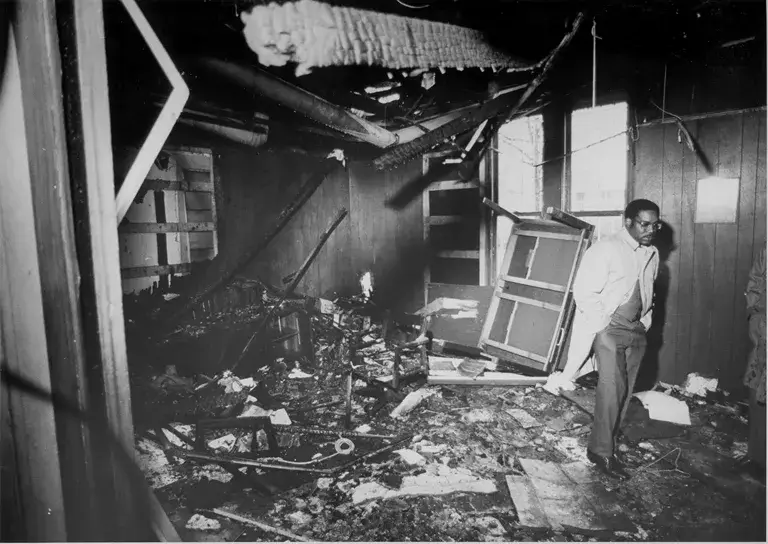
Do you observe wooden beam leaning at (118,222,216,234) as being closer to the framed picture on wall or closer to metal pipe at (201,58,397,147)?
metal pipe at (201,58,397,147)

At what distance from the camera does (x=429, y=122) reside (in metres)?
5.91

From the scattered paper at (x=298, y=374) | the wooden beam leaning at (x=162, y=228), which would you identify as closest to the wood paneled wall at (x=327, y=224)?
the wooden beam leaning at (x=162, y=228)

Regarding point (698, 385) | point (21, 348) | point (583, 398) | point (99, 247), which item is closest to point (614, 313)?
point (583, 398)

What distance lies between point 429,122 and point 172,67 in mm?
4419

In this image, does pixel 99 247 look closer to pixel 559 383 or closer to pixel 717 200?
pixel 559 383

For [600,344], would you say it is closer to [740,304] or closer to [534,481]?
[534,481]

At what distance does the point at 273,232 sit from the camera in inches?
323

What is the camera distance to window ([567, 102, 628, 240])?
5781 mm

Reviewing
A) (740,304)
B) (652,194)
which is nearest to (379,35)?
(652,194)

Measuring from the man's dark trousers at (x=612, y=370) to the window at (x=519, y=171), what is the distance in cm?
322

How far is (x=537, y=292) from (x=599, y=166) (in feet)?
6.51

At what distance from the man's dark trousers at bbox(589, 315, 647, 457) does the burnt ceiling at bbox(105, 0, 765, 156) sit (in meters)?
2.75

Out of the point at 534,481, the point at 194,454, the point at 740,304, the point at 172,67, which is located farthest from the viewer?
the point at 740,304

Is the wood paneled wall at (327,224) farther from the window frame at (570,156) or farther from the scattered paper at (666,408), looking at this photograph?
the scattered paper at (666,408)
